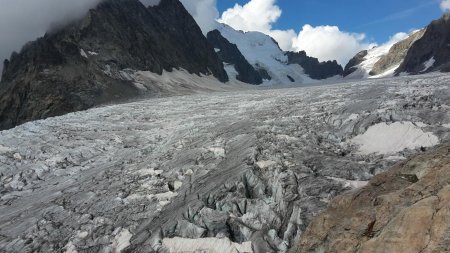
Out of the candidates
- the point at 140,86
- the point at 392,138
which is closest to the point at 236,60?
the point at 140,86

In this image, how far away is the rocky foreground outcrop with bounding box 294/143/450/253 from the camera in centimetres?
605

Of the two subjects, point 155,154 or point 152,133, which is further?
point 152,133

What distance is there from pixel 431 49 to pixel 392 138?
135 metres

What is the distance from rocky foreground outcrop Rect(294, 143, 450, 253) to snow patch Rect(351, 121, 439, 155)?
236 inches

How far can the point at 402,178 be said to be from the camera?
7.81m

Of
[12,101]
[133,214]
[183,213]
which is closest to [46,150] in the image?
[133,214]

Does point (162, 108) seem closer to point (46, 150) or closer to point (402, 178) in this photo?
point (46, 150)

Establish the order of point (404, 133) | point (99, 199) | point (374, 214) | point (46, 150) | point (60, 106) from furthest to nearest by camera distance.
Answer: point (60, 106)
point (46, 150)
point (404, 133)
point (99, 199)
point (374, 214)

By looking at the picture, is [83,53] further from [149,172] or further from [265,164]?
[265,164]

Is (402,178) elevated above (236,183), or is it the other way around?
(402,178)

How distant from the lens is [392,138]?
1456cm

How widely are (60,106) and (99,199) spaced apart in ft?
166

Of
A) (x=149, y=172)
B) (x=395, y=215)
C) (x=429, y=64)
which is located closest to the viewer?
(x=395, y=215)

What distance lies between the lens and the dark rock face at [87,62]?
2467 inches
